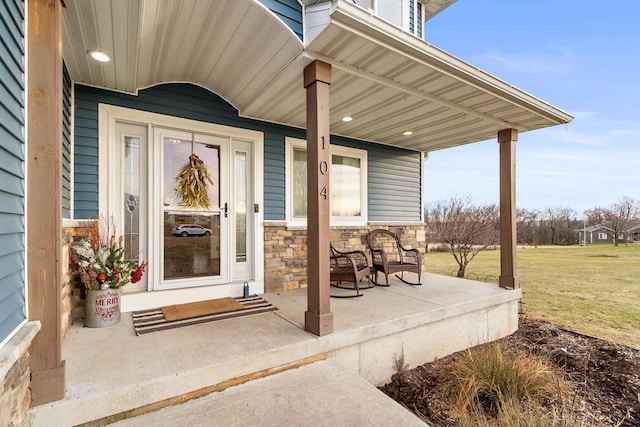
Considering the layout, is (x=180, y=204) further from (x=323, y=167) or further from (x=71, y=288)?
(x=323, y=167)

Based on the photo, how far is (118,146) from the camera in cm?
347

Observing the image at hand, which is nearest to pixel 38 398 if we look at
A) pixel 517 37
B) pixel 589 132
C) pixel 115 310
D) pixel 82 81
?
pixel 115 310

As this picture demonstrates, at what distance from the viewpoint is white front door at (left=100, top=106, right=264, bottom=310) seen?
11.4 ft

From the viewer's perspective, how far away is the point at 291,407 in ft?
6.38

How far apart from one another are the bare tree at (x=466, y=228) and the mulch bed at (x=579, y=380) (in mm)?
4209

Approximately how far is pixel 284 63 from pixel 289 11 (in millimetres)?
465

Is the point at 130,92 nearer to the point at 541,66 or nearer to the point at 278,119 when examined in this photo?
the point at 278,119

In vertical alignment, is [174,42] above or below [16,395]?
above

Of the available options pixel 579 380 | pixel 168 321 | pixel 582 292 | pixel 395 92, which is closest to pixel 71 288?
pixel 168 321

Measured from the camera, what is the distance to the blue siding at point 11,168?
142 centimetres

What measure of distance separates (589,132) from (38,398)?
81.7ft

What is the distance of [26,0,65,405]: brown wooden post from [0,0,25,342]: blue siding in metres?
0.05

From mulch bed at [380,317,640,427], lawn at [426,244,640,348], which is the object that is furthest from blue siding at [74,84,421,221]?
lawn at [426,244,640,348]

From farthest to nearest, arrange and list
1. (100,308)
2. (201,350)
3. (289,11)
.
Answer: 1. (100,308)
2. (289,11)
3. (201,350)
